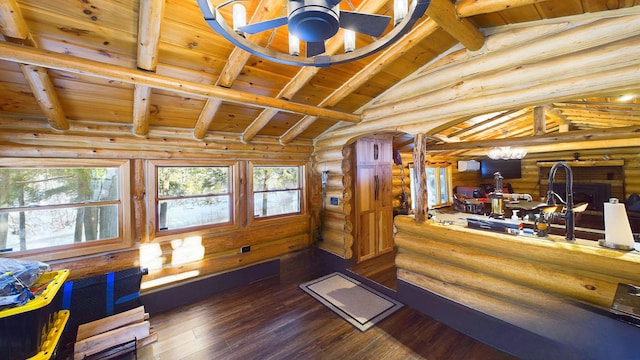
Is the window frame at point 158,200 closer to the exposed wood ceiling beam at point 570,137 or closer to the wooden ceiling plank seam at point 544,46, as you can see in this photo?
the wooden ceiling plank seam at point 544,46

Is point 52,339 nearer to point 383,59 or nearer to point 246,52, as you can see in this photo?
point 246,52

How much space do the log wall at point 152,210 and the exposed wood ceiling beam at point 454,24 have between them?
332 centimetres

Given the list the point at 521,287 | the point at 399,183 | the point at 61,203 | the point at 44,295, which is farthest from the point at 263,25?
the point at 399,183

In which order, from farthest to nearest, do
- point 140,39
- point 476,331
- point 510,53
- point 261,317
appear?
point 261,317, point 476,331, point 510,53, point 140,39

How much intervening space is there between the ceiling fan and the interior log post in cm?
A: 230

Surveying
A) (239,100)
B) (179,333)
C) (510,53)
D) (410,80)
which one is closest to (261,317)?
(179,333)

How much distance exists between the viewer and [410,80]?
3.45m

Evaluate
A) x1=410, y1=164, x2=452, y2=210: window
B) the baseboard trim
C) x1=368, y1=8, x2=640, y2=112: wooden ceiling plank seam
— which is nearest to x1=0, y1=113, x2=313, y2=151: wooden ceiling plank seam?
the baseboard trim

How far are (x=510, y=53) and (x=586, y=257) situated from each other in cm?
206

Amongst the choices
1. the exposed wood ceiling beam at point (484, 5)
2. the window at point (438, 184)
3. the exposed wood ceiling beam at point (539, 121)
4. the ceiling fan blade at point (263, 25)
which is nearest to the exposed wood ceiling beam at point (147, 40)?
the ceiling fan blade at point (263, 25)

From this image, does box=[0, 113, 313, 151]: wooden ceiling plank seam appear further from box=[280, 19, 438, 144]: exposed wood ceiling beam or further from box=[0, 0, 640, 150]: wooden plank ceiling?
box=[280, 19, 438, 144]: exposed wood ceiling beam

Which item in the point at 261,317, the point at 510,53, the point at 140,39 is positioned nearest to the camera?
the point at 140,39

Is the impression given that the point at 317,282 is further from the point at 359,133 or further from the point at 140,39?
the point at 140,39

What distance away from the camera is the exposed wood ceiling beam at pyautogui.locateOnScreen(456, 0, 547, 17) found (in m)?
1.91
